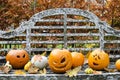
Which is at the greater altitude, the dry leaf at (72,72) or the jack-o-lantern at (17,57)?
the jack-o-lantern at (17,57)

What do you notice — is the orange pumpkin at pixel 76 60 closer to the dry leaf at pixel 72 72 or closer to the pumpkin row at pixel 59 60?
the pumpkin row at pixel 59 60

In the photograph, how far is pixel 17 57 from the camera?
5.28 m

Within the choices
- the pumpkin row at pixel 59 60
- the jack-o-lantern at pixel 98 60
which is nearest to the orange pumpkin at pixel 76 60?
the pumpkin row at pixel 59 60

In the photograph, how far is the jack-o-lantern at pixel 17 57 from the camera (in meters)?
5.28

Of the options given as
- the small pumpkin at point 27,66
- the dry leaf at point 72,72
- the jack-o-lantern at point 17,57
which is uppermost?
the jack-o-lantern at point 17,57

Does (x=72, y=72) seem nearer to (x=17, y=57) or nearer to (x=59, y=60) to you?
(x=59, y=60)

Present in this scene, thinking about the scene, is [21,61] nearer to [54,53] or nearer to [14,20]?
[54,53]

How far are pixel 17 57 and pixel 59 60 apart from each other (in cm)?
66

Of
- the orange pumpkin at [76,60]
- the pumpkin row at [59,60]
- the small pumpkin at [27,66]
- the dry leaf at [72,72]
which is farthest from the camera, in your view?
the orange pumpkin at [76,60]

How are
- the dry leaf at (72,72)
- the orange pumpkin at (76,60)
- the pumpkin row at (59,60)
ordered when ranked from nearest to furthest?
the dry leaf at (72,72) → the pumpkin row at (59,60) → the orange pumpkin at (76,60)

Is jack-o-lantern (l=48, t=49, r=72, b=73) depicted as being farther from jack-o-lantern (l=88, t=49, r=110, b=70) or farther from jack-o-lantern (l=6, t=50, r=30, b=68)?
jack-o-lantern (l=6, t=50, r=30, b=68)

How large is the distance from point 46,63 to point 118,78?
947 mm

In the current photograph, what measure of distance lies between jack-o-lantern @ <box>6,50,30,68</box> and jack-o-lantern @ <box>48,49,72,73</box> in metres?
0.49

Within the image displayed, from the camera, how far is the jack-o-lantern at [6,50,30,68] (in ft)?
17.3
